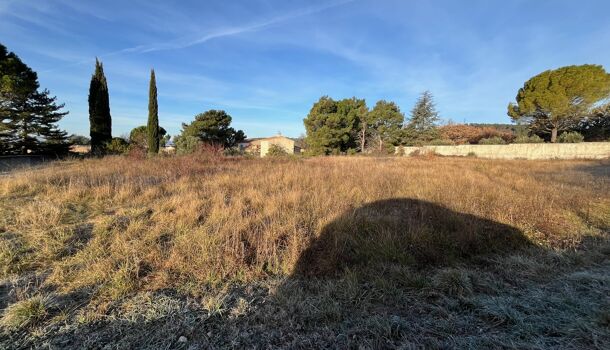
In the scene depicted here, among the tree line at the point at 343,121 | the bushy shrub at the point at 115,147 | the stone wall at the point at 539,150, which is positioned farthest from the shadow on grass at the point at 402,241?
the stone wall at the point at 539,150

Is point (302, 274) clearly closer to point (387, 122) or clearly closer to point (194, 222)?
point (194, 222)

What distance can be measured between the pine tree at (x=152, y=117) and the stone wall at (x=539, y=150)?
1019 inches

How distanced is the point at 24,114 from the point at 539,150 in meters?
38.9

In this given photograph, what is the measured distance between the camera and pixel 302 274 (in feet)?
9.27

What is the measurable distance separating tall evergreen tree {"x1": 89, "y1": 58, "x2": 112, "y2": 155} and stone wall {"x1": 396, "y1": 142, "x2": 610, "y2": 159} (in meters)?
29.0

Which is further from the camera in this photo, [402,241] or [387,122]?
[387,122]

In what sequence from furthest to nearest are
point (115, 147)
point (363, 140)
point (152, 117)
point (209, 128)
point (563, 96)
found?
1. point (363, 140)
2. point (209, 128)
3. point (563, 96)
4. point (152, 117)
5. point (115, 147)

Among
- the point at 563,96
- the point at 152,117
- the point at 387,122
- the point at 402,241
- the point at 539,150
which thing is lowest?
the point at 402,241

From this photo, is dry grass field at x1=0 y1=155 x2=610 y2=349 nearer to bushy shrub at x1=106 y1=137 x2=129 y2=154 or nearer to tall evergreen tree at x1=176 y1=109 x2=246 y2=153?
bushy shrub at x1=106 y1=137 x2=129 y2=154

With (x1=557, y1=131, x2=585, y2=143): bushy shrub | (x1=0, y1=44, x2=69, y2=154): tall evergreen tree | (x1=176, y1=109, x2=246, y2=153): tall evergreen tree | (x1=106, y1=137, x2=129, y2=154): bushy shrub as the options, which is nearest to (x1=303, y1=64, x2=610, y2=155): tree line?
(x1=557, y1=131, x2=585, y2=143): bushy shrub

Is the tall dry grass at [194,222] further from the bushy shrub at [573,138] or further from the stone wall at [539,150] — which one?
the bushy shrub at [573,138]

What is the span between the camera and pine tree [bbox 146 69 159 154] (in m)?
22.9

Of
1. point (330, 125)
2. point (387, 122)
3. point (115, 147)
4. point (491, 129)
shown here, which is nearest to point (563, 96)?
point (491, 129)

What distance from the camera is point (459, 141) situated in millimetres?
37188
